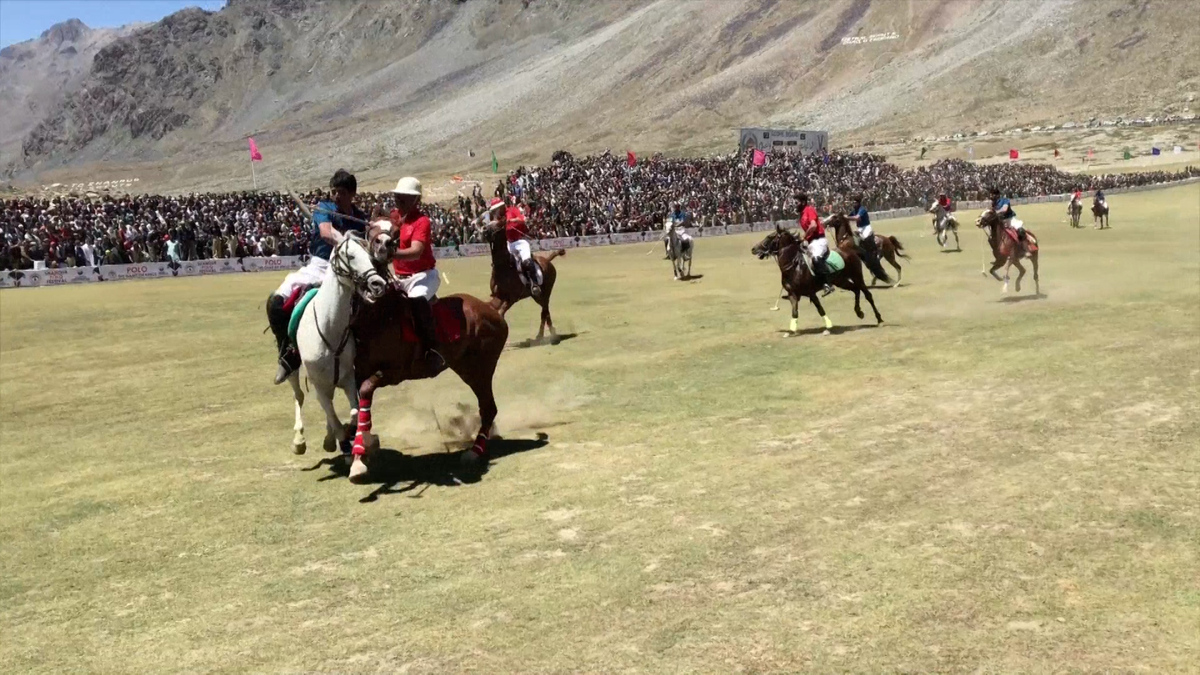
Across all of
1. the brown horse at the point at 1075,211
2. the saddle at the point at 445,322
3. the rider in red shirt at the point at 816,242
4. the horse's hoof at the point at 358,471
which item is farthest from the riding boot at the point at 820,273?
the brown horse at the point at 1075,211

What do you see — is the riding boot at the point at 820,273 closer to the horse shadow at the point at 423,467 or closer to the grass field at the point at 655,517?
the grass field at the point at 655,517

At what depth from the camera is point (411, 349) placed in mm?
10164

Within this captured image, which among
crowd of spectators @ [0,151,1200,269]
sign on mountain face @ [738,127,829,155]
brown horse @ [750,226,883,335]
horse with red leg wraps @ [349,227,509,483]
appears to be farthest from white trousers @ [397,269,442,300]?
sign on mountain face @ [738,127,829,155]

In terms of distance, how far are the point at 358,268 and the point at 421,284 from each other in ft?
3.55

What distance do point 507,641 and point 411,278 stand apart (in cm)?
508

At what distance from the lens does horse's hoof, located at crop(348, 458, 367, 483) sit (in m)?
9.75

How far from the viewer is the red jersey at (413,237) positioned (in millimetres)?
10227

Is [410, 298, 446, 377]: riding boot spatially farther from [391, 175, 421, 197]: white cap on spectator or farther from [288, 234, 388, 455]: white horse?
[391, 175, 421, 197]: white cap on spectator

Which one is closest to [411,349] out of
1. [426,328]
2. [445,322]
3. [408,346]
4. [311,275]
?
[408,346]

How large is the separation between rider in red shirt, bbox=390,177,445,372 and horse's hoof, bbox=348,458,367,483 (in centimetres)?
129

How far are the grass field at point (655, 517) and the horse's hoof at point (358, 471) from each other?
0.12 metres

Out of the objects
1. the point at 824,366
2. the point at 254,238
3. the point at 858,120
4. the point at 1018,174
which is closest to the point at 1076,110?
the point at 858,120

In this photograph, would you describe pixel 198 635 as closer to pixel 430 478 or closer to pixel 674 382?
pixel 430 478

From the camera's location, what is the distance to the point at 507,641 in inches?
245
